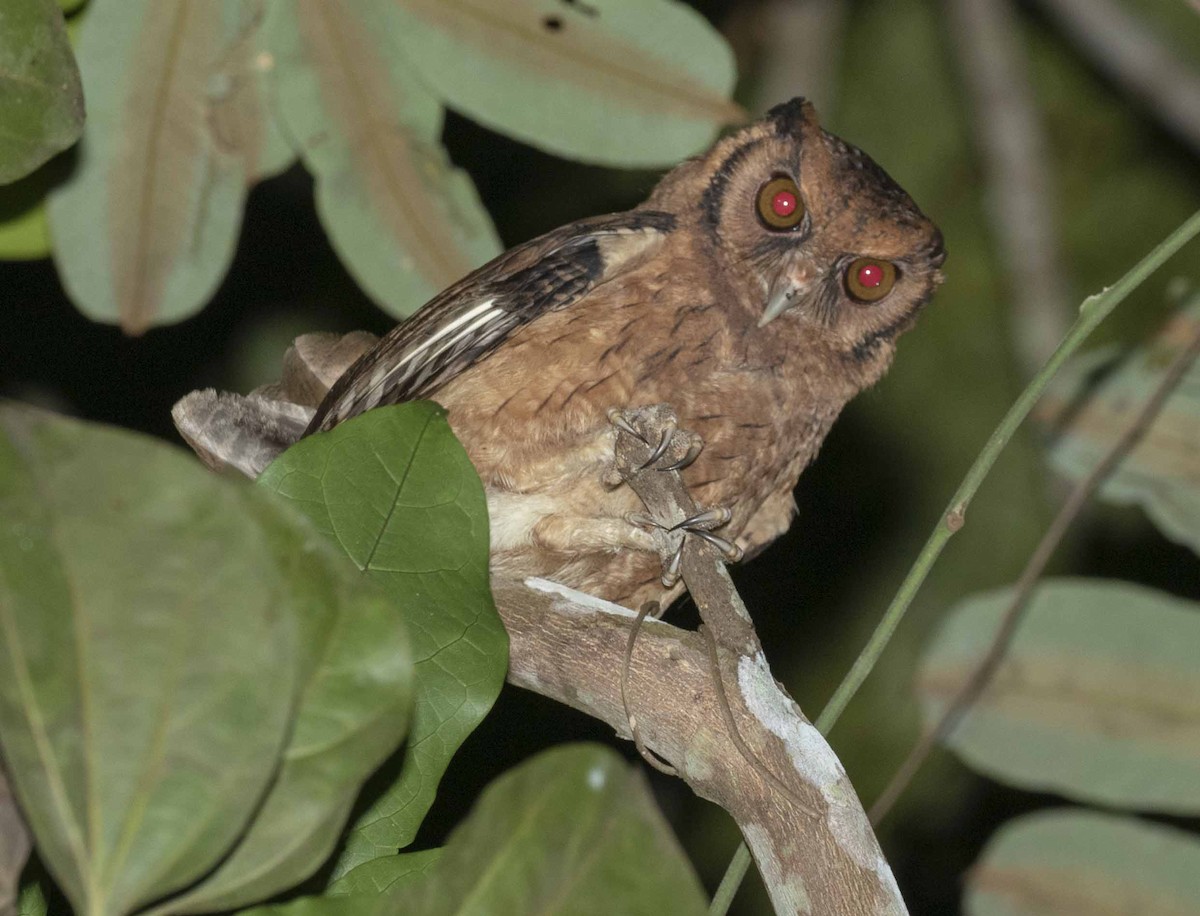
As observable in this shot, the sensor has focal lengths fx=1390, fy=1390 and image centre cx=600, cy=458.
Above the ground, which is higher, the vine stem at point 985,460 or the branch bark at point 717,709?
the vine stem at point 985,460

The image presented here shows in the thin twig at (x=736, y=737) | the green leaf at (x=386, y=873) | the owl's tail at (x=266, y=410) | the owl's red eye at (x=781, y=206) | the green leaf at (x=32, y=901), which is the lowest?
the owl's tail at (x=266, y=410)

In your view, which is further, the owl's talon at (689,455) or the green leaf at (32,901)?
the owl's talon at (689,455)

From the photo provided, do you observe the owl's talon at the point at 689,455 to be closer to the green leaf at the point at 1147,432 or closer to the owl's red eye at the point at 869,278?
the owl's red eye at the point at 869,278

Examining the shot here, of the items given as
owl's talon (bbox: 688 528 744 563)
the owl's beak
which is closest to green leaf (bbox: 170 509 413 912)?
owl's talon (bbox: 688 528 744 563)

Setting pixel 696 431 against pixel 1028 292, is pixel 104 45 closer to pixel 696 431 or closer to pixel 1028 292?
pixel 696 431

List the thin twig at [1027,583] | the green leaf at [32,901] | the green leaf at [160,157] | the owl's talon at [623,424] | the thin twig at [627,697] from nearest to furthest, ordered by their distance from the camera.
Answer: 1. the green leaf at [32,901]
2. the thin twig at [627,697]
3. the owl's talon at [623,424]
4. the green leaf at [160,157]
5. the thin twig at [1027,583]

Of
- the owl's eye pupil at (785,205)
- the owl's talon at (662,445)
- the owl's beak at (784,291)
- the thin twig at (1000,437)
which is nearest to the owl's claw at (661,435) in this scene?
the owl's talon at (662,445)

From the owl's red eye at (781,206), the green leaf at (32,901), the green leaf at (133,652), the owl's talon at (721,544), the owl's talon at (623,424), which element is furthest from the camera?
the owl's red eye at (781,206)

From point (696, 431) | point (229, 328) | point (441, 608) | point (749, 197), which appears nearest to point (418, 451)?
point (441, 608)
